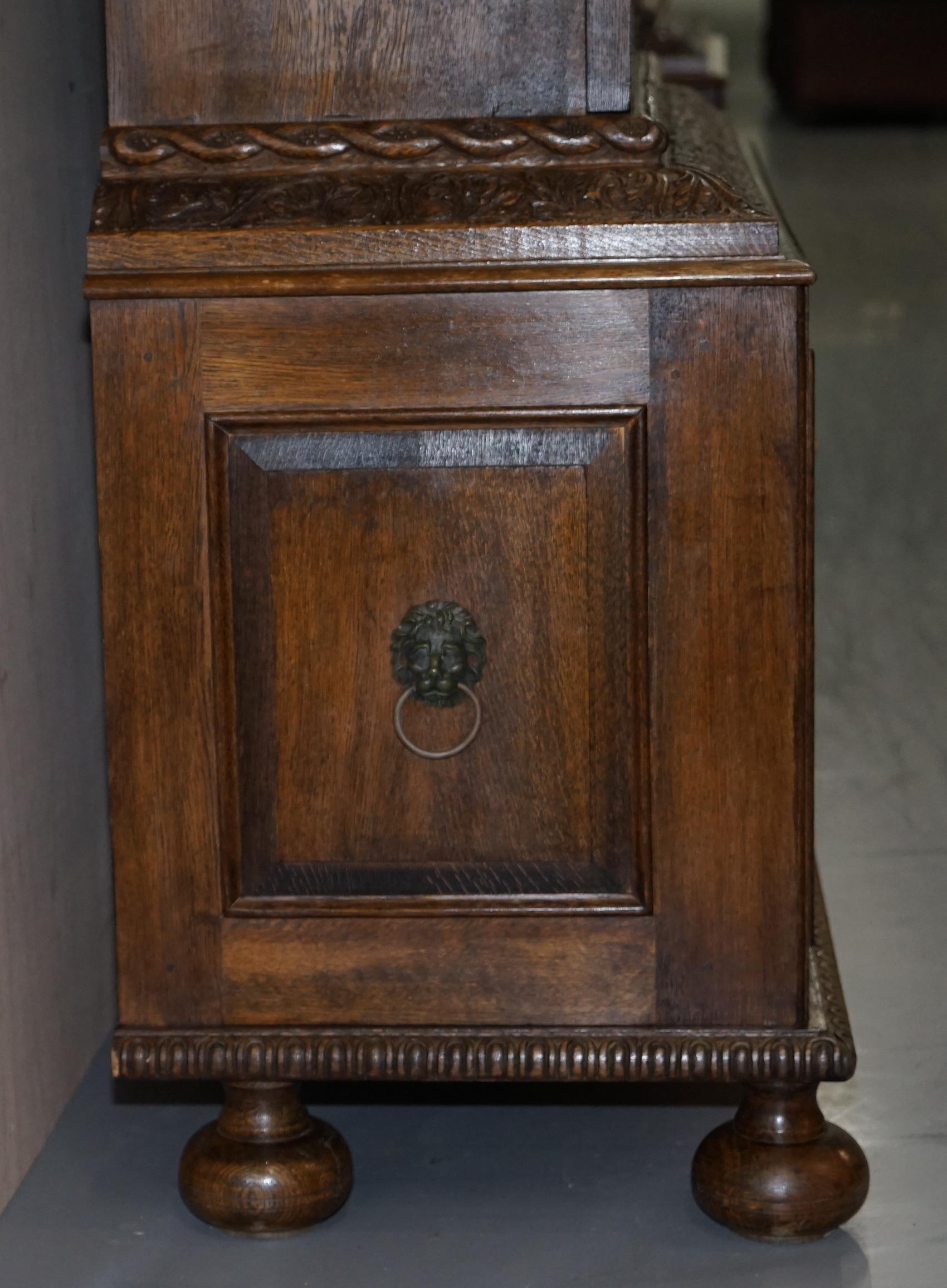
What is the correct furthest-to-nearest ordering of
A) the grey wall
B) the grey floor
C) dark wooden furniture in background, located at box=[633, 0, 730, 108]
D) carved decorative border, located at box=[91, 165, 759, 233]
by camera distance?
dark wooden furniture in background, located at box=[633, 0, 730, 108] < the grey wall < the grey floor < carved decorative border, located at box=[91, 165, 759, 233]

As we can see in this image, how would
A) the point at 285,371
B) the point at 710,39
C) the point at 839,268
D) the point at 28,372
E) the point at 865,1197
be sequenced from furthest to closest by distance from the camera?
the point at 839,268 → the point at 710,39 → the point at 28,372 → the point at 865,1197 → the point at 285,371

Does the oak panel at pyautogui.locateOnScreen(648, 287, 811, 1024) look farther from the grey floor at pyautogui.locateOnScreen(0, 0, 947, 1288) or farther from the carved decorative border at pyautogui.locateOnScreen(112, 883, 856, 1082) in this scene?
the grey floor at pyautogui.locateOnScreen(0, 0, 947, 1288)

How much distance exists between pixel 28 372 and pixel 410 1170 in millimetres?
755

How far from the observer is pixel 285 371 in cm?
124

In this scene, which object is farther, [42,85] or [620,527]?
[42,85]

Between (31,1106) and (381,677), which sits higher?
(381,677)

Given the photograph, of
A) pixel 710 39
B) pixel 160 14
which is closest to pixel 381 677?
pixel 160 14

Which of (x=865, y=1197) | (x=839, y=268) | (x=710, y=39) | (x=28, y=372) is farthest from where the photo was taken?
(x=839, y=268)

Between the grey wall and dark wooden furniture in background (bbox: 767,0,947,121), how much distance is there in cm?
768

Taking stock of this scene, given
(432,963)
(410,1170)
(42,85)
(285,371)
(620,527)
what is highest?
(42,85)

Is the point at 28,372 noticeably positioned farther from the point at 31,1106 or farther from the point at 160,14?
the point at 31,1106

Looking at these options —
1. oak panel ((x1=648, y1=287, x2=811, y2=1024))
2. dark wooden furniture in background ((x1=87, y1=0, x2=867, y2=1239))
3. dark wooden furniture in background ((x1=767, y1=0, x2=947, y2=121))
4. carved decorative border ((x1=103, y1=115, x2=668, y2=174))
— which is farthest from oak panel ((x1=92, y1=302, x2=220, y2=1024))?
dark wooden furniture in background ((x1=767, y1=0, x2=947, y2=121))

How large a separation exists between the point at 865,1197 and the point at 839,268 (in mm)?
4465

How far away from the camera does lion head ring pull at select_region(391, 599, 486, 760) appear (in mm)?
1272
